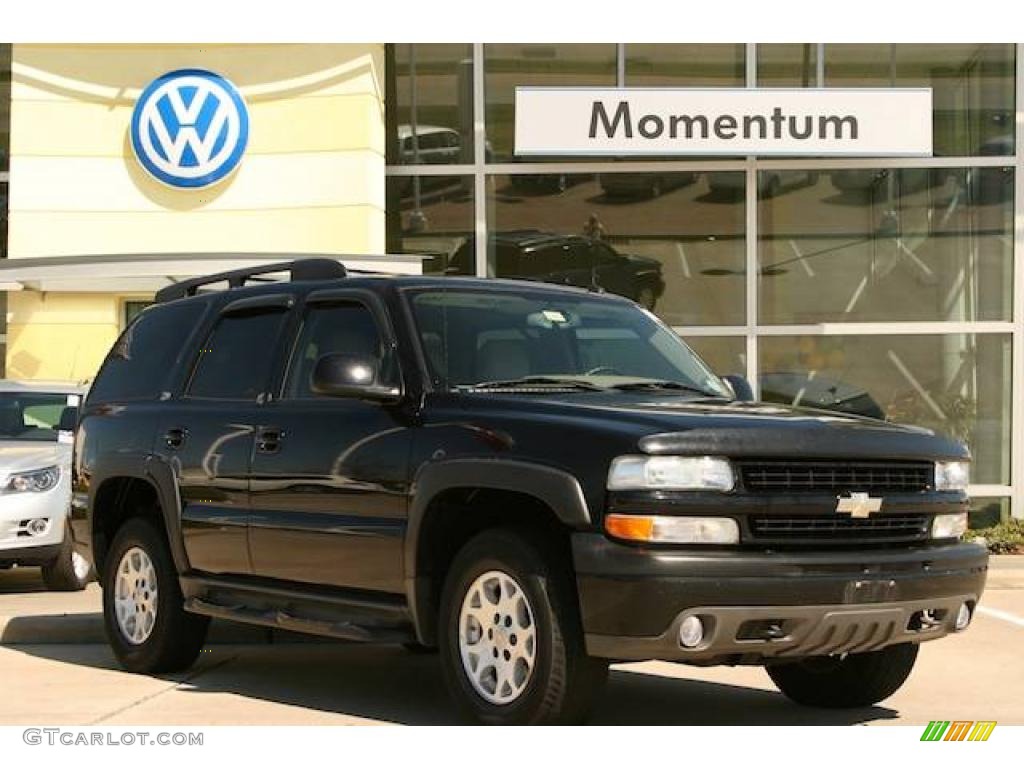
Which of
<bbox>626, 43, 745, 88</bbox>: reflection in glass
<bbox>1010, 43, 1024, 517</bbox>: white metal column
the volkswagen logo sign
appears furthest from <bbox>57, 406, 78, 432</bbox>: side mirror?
<bbox>1010, 43, 1024, 517</bbox>: white metal column

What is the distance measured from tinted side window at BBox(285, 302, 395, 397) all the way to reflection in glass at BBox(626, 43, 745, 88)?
1058cm

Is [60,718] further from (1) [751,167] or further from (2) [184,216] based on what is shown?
(1) [751,167]

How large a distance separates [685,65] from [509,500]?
1197 centimetres

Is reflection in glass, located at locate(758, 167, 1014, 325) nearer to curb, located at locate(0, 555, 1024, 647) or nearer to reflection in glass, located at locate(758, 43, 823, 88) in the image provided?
reflection in glass, located at locate(758, 43, 823, 88)

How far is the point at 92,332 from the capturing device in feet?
56.9

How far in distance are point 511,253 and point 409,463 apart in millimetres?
11489

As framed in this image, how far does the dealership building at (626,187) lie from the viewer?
1720 cm

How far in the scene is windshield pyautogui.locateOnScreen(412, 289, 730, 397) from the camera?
7141 mm

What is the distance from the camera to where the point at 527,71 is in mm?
17875

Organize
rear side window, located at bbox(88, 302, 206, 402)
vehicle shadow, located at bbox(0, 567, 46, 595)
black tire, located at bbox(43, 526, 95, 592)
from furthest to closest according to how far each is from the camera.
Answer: vehicle shadow, located at bbox(0, 567, 46, 595)
black tire, located at bbox(43, 526, 95, 592)
rear side window, located at bbox(88, 302, 206, 402)

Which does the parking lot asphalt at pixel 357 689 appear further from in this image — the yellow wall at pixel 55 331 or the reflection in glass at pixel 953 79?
the reflection in glass at pixel 953 79

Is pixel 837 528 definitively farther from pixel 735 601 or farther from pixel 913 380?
pixel 913 380

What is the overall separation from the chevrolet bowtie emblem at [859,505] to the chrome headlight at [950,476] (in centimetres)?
50

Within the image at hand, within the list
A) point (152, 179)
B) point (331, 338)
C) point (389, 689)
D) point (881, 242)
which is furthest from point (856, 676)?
point (152, 179)
